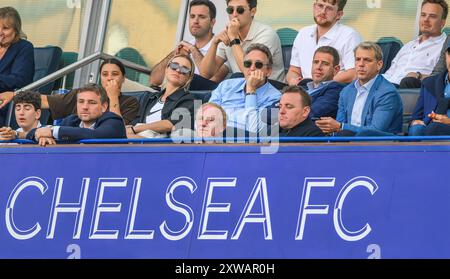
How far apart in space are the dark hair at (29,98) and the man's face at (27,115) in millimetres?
30

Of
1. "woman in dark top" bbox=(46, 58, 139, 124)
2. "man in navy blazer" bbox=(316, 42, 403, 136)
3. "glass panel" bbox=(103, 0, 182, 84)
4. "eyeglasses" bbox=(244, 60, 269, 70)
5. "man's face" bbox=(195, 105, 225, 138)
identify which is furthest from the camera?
"glass panel" bbox=(103, 0, 182, 84)

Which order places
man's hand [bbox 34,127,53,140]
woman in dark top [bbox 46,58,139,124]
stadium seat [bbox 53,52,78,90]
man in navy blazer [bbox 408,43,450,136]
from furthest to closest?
stadium seat [bbox 53,52,78,90] < woman in dark top [bbox 46,58,139,124] < man's hand [bbox 34,127,53,140] < man in navy blazer [bbox 408,43,450,136]

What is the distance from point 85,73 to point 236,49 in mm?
2160

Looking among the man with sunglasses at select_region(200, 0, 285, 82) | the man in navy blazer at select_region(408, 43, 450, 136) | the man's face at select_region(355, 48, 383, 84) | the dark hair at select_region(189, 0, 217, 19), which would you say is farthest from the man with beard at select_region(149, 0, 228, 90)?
the man in navy blazer at select_region(408, 43, 450, 136)

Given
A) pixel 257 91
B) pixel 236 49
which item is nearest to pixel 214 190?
pixel 257 91

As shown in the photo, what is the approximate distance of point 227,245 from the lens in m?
11.0

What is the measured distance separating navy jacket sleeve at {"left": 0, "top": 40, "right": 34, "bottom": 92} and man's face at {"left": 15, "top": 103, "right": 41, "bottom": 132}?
1.16 meters

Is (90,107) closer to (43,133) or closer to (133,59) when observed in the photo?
(43,133)

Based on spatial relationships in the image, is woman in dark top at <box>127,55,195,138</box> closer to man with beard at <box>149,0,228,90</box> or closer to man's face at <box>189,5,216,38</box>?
man with beard at <box>149,0,228,90</box>

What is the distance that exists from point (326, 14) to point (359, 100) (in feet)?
5.09

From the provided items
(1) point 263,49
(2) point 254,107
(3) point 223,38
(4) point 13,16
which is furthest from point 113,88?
(2) point 254,107

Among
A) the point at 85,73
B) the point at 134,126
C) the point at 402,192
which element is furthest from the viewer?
Result: the point at 85,73

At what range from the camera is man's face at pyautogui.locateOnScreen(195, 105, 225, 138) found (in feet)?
37.3
